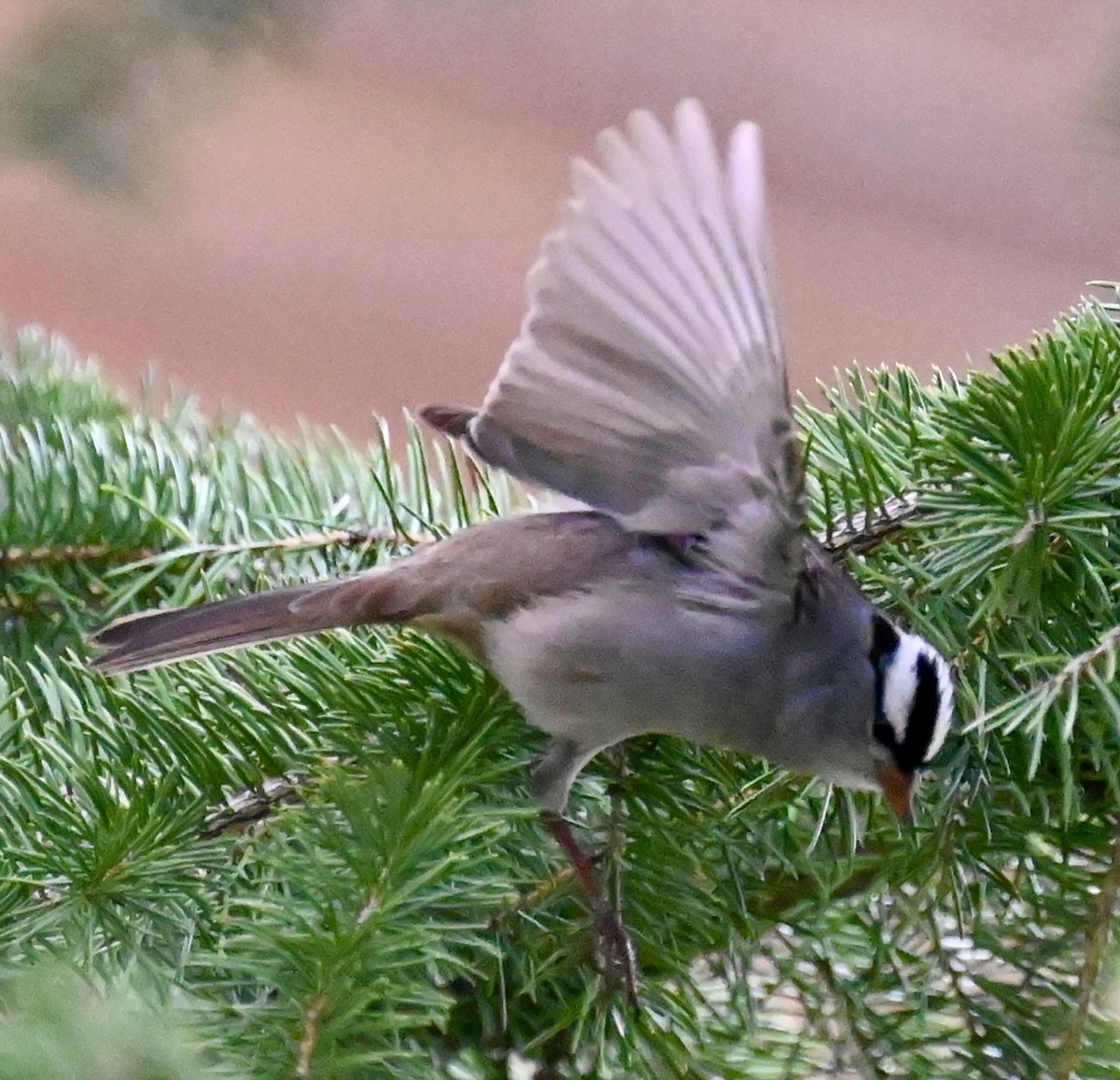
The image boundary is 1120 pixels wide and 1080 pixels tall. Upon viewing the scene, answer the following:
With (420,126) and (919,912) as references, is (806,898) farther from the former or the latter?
(420,126)

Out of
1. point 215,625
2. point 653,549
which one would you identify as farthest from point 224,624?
point 653,549

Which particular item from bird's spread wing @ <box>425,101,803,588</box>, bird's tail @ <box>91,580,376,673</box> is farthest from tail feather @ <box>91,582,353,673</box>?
bird's spread wing @ <box>425,101,803,588</box>

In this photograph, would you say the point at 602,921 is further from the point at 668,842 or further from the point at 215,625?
the point at 215,625

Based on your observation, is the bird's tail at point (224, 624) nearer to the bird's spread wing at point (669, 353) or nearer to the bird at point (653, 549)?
the bird at point (653, 549)

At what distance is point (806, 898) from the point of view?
0.63 meters


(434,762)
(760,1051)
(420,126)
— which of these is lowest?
(760,1051)

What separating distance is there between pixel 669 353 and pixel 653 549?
15cm

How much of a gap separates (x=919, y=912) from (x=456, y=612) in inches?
11.5

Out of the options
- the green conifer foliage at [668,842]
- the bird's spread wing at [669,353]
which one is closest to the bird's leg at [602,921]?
the green conifer foliage at [668,842]

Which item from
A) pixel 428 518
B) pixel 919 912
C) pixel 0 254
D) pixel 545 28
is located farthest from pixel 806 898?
pixel 0 254

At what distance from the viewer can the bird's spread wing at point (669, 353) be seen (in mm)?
642

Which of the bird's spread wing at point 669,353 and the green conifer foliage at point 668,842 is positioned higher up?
the bird's spread wing at point 669,353

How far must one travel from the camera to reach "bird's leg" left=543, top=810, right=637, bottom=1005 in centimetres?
59

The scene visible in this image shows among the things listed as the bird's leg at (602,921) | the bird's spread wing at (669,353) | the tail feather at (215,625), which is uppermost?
the bird's spread wing at (669,353)
